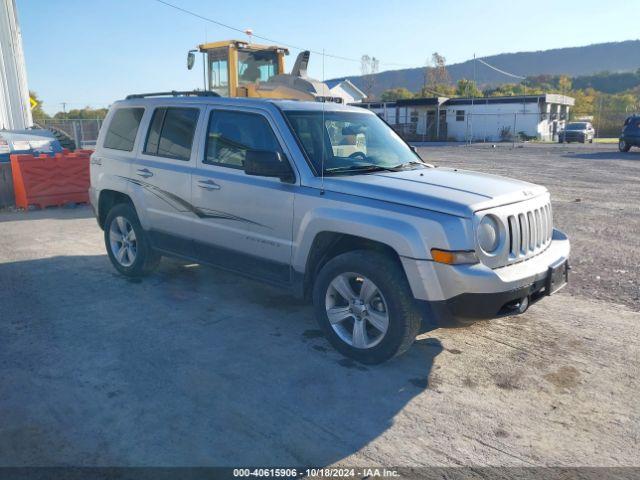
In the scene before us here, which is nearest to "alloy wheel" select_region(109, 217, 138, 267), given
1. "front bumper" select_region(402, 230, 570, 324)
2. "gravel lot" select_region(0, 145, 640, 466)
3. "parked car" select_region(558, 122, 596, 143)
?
"gravel lot" select_region(0, 145, 640, 466)

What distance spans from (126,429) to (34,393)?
0.90m

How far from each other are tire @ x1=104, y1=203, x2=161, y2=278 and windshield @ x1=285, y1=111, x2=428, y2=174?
2.39 m

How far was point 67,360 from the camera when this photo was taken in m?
4.27

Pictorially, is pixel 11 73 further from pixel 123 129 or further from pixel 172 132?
pixel 172 132

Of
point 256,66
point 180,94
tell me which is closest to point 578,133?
point 256,66

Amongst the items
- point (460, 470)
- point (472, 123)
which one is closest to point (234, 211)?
point (460, 470)

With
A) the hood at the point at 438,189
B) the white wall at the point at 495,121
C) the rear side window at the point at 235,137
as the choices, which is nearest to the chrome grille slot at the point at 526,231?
the hood at the point at 438,189

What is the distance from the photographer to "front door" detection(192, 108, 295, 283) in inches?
184

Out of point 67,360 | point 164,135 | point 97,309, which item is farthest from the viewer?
point 164,135

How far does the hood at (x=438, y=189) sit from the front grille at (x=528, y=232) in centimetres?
14

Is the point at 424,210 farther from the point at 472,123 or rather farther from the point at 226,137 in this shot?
the point at 472,123

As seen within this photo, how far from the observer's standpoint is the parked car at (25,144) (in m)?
13.2

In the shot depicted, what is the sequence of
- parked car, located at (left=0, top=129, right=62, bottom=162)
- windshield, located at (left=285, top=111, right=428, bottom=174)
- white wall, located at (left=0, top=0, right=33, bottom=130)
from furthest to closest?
white wall, located at (left=0, top=0, right=33, bottom=130) < parked car, located at (left=0, top=129, right=62, bottom=162) < windshield, located at (left=285, top=111, right=428, bottom=174)

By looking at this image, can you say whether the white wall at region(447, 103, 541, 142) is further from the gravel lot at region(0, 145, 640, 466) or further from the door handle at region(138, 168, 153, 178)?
the gravel lot at region(0, 145, 640, 466)
